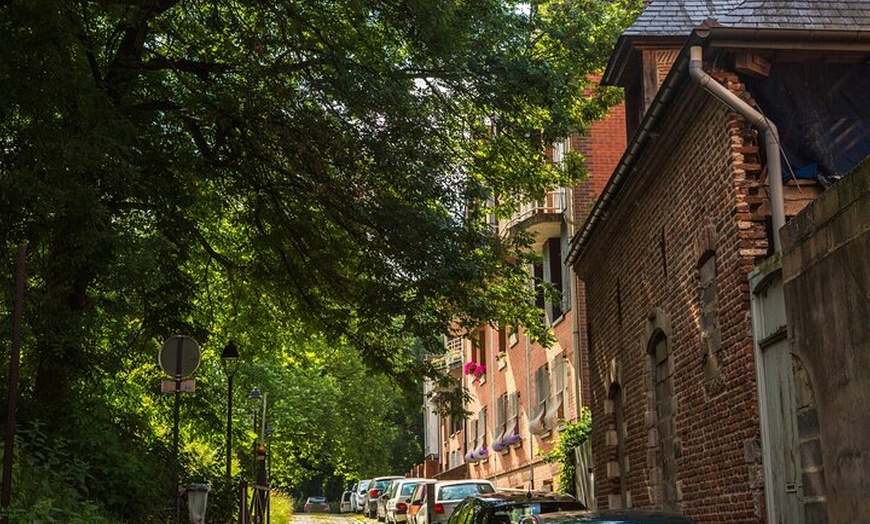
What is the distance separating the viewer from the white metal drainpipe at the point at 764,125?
37.6 ft

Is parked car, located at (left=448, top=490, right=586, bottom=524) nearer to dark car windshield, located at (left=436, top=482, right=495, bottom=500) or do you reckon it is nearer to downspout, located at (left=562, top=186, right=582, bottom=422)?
downspout, located at (left=562, top=186, right=582, bottom=422)

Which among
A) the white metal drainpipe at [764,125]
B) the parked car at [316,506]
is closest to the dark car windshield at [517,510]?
the white metal drainpipe at [764,125]

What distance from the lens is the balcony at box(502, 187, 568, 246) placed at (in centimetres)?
2909

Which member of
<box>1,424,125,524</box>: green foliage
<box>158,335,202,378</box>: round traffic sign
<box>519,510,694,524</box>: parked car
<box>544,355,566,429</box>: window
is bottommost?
<box>519,510,694,524</box>: parked car

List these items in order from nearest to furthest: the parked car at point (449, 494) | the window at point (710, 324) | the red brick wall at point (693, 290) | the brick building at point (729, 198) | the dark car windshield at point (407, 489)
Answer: the brick building at point (729, 198), the red brick wall at point (693, 290), the window at point (710, 324), the parked car at point (449, 494), the dark car windshield at point (407, 489)

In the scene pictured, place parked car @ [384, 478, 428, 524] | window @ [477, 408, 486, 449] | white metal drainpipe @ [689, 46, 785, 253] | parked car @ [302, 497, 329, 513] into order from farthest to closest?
parked car @ [302, 497, 329, 513]
window @ [477, 408, 486, 449]
parked car @ [384, 478, 428, 524]
white metal drainpipe @ [689, 46, 785, 253]

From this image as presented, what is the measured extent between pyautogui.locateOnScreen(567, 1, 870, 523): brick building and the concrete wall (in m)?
2.53

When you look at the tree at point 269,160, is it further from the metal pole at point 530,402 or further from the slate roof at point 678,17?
the metal pole at point 530,402

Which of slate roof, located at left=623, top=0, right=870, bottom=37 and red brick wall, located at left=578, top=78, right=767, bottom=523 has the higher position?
slate roof, located at left=623, top=0, right=870, bottom=37

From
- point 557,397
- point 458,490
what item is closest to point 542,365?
point 557,397

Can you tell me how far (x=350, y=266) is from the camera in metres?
18.6

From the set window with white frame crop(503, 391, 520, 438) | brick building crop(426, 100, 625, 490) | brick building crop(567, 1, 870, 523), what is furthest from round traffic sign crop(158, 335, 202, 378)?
window with white frame crop(503, 391, 520, 438)

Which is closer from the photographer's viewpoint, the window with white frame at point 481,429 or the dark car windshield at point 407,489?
the dark car windshield at point 407,489

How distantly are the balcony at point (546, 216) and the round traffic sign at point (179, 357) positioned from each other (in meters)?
15.4
